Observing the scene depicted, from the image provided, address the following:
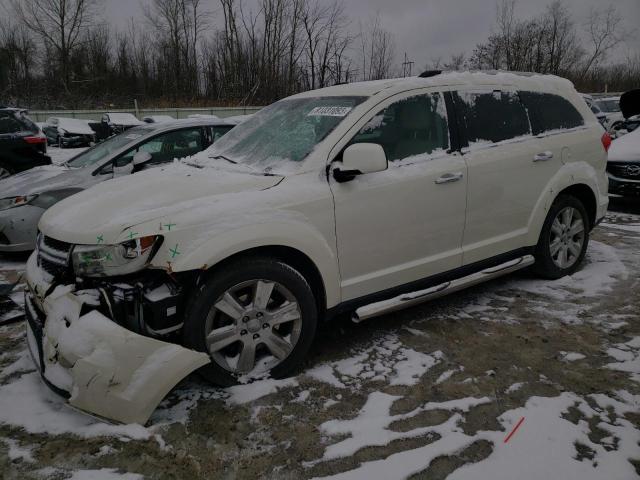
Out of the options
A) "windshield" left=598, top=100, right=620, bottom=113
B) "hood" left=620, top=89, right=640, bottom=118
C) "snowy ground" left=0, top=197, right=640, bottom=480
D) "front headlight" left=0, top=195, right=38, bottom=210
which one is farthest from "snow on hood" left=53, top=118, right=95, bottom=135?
"windshield" left=598, top=100, right=620, bottom=113

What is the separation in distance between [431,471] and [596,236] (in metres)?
4.99

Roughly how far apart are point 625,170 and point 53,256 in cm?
794

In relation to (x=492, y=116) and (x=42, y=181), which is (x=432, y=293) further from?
(x=42, y=181)

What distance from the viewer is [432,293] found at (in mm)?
3412

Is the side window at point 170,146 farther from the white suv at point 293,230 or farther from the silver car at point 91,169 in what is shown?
the white suv at point 293,230

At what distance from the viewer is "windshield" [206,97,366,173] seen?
314cm

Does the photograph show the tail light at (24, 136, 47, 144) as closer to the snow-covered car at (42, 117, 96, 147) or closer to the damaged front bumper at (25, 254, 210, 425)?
the damaged front bumper at (25, 254, 210, 425)

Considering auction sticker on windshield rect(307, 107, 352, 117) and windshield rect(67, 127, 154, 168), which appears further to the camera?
windshield rect(67, 127, 154, 168)

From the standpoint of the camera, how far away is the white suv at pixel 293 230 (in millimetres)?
2480

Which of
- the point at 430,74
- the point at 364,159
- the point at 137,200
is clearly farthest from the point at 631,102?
the point at 137,200

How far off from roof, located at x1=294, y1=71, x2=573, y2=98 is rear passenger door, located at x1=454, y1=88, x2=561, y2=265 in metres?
0.11

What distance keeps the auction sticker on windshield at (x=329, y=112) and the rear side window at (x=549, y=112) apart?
5.63 feet

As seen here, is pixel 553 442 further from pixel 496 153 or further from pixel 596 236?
pixel 596 236

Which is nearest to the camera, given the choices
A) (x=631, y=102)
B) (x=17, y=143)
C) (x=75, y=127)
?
(x=631, y=102)
